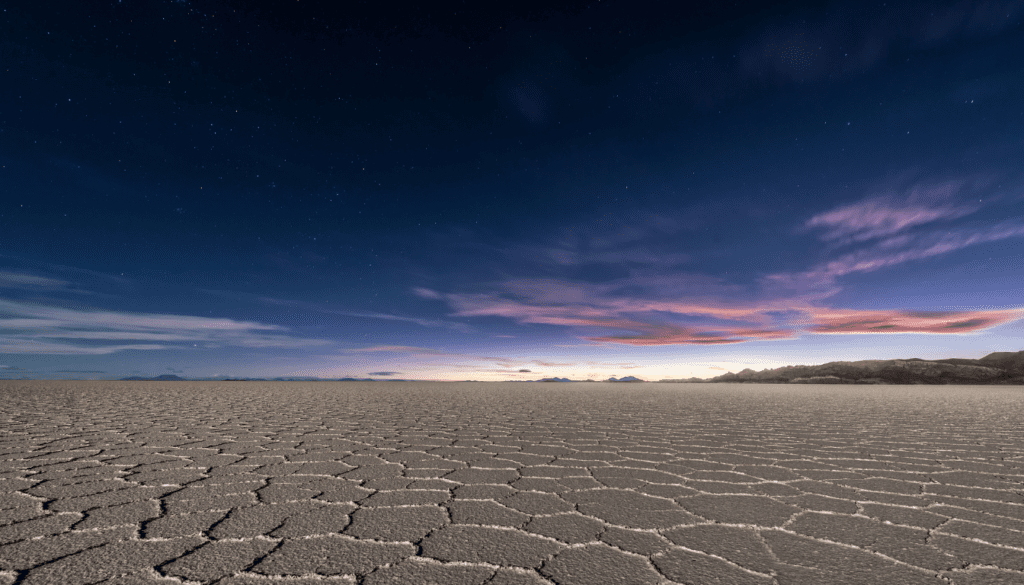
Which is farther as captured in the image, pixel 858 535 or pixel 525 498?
pixel 525 498

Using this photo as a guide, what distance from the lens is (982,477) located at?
275 cm

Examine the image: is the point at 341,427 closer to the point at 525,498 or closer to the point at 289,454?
the point at 289,454

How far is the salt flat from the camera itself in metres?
1.46

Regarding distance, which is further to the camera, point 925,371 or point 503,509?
point 925,371

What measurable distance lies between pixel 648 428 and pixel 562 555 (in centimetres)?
366

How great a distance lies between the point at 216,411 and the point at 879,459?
728 centimetres

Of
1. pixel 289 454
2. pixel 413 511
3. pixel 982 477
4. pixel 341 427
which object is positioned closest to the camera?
pixel 413 511

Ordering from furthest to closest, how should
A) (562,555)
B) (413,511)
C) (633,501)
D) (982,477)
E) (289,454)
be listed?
(289,454) → (982,477) → (633,501) → (413,511) → (562,555)

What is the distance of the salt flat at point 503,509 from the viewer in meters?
1.46

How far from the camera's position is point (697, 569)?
1462 millimetres

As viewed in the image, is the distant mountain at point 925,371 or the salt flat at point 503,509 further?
the distant mountain at point 925,371

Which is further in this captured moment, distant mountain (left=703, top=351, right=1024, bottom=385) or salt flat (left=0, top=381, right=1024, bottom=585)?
distant mountain (left=703, top=351, right=1024, bottom=385)

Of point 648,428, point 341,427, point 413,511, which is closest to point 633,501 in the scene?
point 413,511

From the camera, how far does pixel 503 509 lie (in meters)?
2.07
